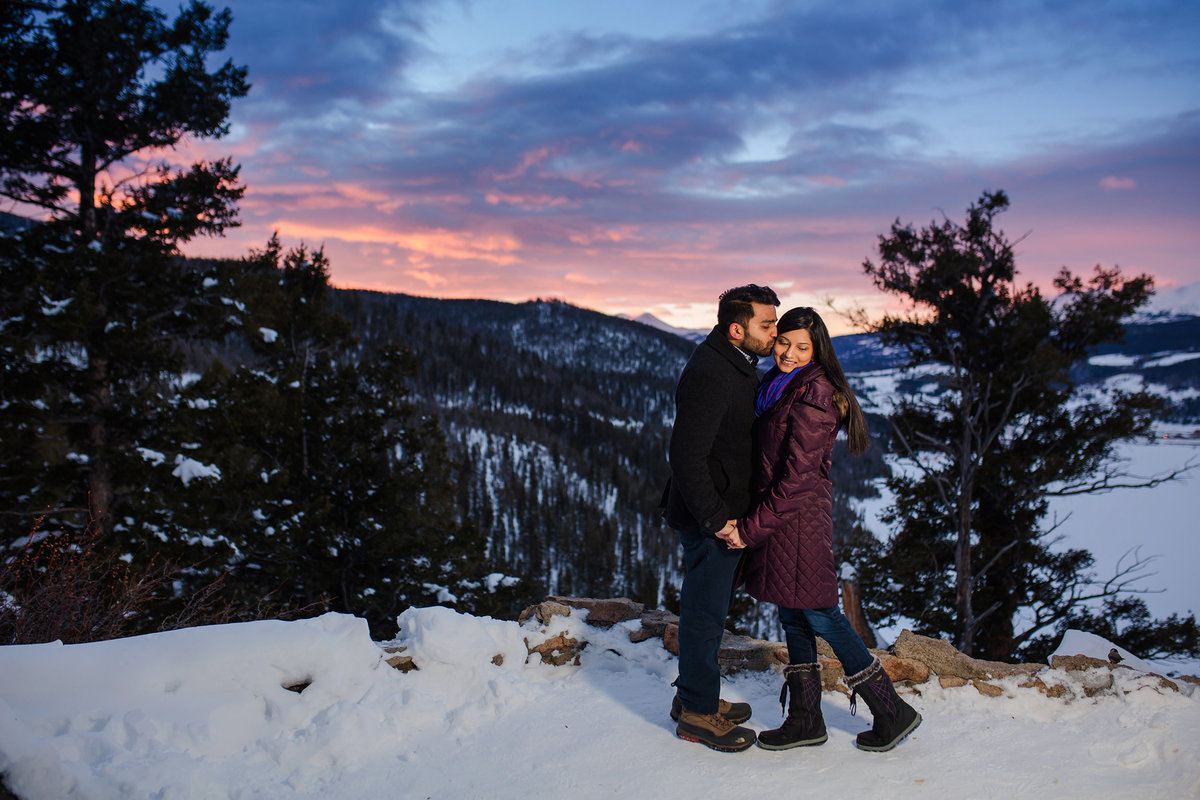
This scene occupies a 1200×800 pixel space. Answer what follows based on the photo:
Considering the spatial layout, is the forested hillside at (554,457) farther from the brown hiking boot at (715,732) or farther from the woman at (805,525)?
the woman at (805,525)

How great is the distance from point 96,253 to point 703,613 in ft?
33.7

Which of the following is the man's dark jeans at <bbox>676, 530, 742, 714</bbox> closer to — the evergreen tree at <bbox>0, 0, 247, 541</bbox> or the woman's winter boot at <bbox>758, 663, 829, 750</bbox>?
the woman's winter boot at <bbox>758, 663, 829, 750</bbox>

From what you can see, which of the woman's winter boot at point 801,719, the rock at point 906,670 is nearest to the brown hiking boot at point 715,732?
the woman's winter boot at point 801,719

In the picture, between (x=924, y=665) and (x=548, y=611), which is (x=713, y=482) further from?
(x=548, y=611)

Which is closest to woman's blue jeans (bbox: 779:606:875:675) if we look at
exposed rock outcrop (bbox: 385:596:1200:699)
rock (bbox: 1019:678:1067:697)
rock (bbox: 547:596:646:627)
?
exposed rock outcrop (bbox: 385:596:1200:699)

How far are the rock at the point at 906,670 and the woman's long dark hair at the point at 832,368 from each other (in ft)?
5.92

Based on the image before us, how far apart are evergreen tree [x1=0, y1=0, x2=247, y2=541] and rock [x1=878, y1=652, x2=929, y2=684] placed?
996 cm

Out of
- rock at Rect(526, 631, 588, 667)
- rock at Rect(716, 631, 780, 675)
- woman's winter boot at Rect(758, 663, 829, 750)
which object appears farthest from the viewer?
rock at Rect(526, 631, 588, 667)

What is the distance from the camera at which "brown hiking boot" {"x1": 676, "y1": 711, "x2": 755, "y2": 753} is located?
10.3ft

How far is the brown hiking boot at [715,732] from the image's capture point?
3.15m

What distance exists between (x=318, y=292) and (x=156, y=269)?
4625mm

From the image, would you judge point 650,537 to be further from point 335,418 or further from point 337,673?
point 337,673

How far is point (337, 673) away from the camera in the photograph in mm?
3477

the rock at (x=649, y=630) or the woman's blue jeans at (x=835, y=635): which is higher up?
the woman's blue jeans at (x=835, y=635)
